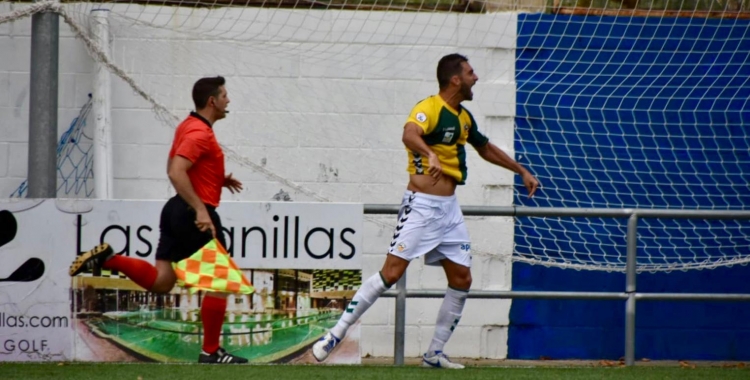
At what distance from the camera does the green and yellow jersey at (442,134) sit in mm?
5871

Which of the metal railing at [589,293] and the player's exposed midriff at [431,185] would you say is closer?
the player's exposed midriff at [431,185]

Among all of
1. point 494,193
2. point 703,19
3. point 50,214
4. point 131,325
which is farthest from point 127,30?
point 703,19

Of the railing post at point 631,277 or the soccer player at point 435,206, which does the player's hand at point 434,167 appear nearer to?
the soccer player at point 435,206

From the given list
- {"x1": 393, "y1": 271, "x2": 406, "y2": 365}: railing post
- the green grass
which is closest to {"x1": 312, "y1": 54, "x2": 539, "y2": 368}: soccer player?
the green grass

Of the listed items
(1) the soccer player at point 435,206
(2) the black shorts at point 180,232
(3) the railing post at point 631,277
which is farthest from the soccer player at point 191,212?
(3) the railing post at point 631,277

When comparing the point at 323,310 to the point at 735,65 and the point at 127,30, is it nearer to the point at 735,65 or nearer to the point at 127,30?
the point at 127,30

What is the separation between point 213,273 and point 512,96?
2787 mm

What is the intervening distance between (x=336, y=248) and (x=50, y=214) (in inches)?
64.1

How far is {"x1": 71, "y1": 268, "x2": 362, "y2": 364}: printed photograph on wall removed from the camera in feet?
20.9

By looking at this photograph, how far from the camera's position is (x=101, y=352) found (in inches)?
250

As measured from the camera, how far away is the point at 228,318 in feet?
21.2

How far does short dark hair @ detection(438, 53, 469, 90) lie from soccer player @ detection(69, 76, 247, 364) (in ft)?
3.84

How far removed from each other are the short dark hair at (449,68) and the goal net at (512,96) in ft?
5.42

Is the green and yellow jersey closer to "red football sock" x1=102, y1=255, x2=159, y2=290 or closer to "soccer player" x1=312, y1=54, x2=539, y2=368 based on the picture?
"soccer player" x1=312, y1=54, x2=539, y2=368
